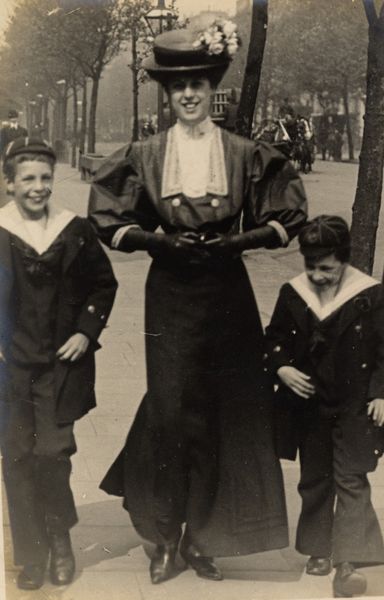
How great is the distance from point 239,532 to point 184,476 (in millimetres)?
266

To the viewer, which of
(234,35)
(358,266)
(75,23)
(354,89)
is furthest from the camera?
(354,89)

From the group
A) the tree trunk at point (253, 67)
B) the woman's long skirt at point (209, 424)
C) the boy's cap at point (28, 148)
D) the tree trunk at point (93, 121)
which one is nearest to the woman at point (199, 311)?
the woman's long skirt at point (209, 424)

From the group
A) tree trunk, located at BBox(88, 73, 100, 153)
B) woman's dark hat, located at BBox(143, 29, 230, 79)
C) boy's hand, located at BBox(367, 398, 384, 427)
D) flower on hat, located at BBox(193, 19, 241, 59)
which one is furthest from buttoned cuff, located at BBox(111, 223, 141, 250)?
tree trunk, located at BBox(88, 73, 100, 153)

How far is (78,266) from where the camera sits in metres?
3.96

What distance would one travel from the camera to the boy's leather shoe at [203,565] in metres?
4.09

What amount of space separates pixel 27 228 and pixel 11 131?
559 millimetres

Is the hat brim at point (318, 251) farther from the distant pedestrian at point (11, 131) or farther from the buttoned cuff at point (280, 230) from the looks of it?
the distant pedestrian at point (11, 131)

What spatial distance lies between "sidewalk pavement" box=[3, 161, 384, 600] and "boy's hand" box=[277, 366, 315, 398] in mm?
491

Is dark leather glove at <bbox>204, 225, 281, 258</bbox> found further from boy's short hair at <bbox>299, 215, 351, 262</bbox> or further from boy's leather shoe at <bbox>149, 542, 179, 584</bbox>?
boy's leather shoe at <bbox>149, 542, 179, 584</bbox>

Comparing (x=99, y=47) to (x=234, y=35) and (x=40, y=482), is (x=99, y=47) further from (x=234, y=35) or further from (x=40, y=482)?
(x=40, y=482)

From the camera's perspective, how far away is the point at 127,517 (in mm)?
4582

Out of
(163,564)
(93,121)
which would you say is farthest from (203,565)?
(93,121)

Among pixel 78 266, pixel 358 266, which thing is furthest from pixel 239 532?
pixel 358 266

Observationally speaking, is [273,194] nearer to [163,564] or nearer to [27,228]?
[27,228]
